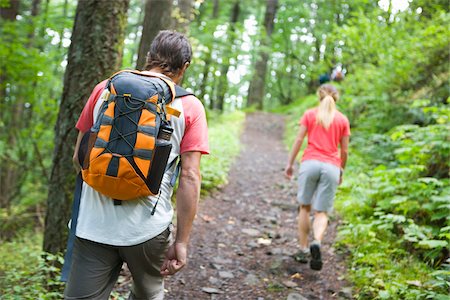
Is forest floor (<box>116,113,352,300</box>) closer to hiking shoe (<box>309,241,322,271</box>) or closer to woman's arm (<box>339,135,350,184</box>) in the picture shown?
hiking shoe (<box>309,241,322,271</box>)

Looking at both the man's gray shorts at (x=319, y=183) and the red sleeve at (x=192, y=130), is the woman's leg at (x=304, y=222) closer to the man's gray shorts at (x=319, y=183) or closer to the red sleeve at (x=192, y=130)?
the man's gray shorts at (x=319, y=183)

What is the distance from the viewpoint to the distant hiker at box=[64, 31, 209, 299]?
212 centimetres

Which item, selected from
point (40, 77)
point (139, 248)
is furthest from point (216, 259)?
point (40, 77)

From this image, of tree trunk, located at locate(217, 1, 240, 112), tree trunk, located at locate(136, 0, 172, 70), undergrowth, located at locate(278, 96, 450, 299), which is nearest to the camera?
undergrowth, located at locate(278, 96, 450, 299)

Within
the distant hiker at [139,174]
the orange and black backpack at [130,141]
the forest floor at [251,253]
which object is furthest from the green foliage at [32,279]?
the orange and black backpack at [130,141]

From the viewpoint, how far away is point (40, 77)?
9.70 meters

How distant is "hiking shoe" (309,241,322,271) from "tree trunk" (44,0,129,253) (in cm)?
275

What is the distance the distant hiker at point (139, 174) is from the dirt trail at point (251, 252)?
2.07m

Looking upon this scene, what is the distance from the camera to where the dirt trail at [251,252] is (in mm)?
4520

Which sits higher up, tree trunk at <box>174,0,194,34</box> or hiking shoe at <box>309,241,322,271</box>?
tree trunk at <box>174,0,194,34</box>

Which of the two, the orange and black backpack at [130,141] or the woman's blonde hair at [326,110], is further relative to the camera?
the woman's blonde hair at [326,110]

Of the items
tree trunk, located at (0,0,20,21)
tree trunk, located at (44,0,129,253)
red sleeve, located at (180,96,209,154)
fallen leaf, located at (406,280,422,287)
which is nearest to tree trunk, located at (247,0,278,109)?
tree trunk, located at (0,0,20,21)

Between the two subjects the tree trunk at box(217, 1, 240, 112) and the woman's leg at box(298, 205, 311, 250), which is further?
the tree trunk at box(217, 1, 240, 112)

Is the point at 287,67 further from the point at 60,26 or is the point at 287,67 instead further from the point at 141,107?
the point at 141,107
